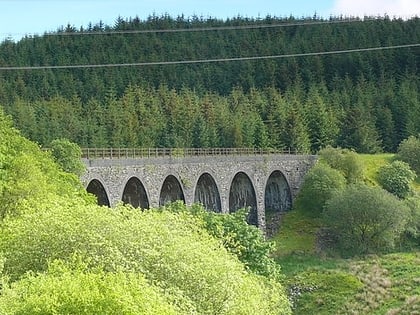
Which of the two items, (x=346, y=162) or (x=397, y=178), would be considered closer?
(x=397, y=178)

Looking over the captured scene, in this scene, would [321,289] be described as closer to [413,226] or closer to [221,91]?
[413,226]

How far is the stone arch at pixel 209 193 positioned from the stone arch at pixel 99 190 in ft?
58.9

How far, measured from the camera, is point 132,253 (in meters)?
30.1

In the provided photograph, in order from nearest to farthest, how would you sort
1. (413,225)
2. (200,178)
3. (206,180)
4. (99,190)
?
(99,190), (200,178), (206,180), (413,225)

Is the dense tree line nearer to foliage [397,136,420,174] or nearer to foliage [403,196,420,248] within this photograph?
foliage [397,136,420,174]

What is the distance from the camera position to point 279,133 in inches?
4178

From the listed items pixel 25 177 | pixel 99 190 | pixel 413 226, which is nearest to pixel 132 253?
pixel 25 177

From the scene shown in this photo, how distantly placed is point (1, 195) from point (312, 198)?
48.5 m

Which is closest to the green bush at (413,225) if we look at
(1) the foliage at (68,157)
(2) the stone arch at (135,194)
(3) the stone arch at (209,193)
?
(3) the stone arch at (209,193)

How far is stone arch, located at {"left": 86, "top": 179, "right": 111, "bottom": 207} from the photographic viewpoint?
5781 cm

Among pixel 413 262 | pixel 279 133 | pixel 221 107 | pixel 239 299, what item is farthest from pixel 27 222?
pixel 221 107

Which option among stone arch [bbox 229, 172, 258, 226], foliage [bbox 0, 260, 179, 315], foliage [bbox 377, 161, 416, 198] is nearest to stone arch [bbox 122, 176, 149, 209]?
stone arch [bbox 229, 172, 258, 226]

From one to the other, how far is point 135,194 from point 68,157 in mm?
8868

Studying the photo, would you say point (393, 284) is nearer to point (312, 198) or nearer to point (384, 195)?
point (384, 195)
